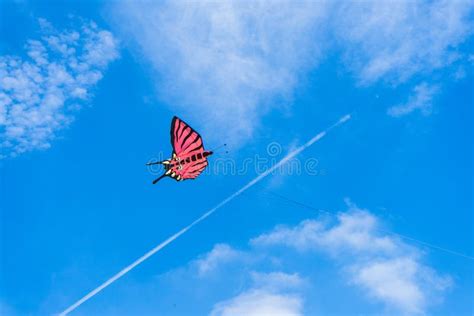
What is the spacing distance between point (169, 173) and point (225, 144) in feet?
18.2

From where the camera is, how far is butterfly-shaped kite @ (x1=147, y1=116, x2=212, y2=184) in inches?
1428

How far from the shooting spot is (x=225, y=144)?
118 feet

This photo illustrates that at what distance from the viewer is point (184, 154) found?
37.1 m

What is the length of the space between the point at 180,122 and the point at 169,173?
457 centimetres

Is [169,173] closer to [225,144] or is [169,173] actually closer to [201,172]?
[201,172]

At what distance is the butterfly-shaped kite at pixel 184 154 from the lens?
119ft

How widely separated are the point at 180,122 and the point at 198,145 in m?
2.62

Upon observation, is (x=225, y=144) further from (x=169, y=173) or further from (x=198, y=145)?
(x=169, y=173)

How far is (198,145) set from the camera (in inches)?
1453

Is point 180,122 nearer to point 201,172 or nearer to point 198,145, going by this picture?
point 198,145

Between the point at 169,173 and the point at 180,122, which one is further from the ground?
the point at 180,122

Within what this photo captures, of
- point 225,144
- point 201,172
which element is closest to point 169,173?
point 201,172

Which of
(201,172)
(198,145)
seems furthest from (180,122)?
(201,172)

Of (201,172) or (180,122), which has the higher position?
(180,122)
